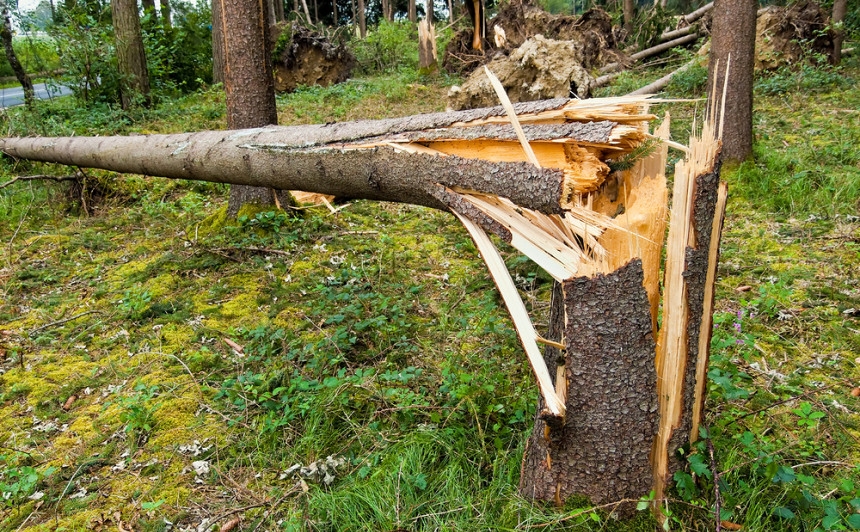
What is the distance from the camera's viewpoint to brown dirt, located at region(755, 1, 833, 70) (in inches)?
329

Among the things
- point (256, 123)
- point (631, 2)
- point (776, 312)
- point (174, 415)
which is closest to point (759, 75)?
point (631, 2)

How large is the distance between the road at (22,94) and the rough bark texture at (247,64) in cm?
733

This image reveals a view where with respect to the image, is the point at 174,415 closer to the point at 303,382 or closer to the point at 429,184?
the point at 303,382

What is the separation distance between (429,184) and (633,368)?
1023 millimetres

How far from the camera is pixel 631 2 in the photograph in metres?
12.4

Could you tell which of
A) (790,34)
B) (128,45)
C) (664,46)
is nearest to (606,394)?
(790,34)

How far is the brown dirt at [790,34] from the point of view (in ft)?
27.4

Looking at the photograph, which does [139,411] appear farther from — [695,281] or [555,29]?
[555,29]

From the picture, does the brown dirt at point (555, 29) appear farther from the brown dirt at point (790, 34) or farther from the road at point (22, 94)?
the road at point (22, 94)

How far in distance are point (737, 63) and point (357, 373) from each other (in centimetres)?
506

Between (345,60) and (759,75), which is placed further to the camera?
(345,60)

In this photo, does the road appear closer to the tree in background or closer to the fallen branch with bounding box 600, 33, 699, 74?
the tree in background

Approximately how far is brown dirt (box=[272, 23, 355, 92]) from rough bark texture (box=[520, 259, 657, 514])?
12.1 m

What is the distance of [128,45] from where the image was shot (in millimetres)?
9859
